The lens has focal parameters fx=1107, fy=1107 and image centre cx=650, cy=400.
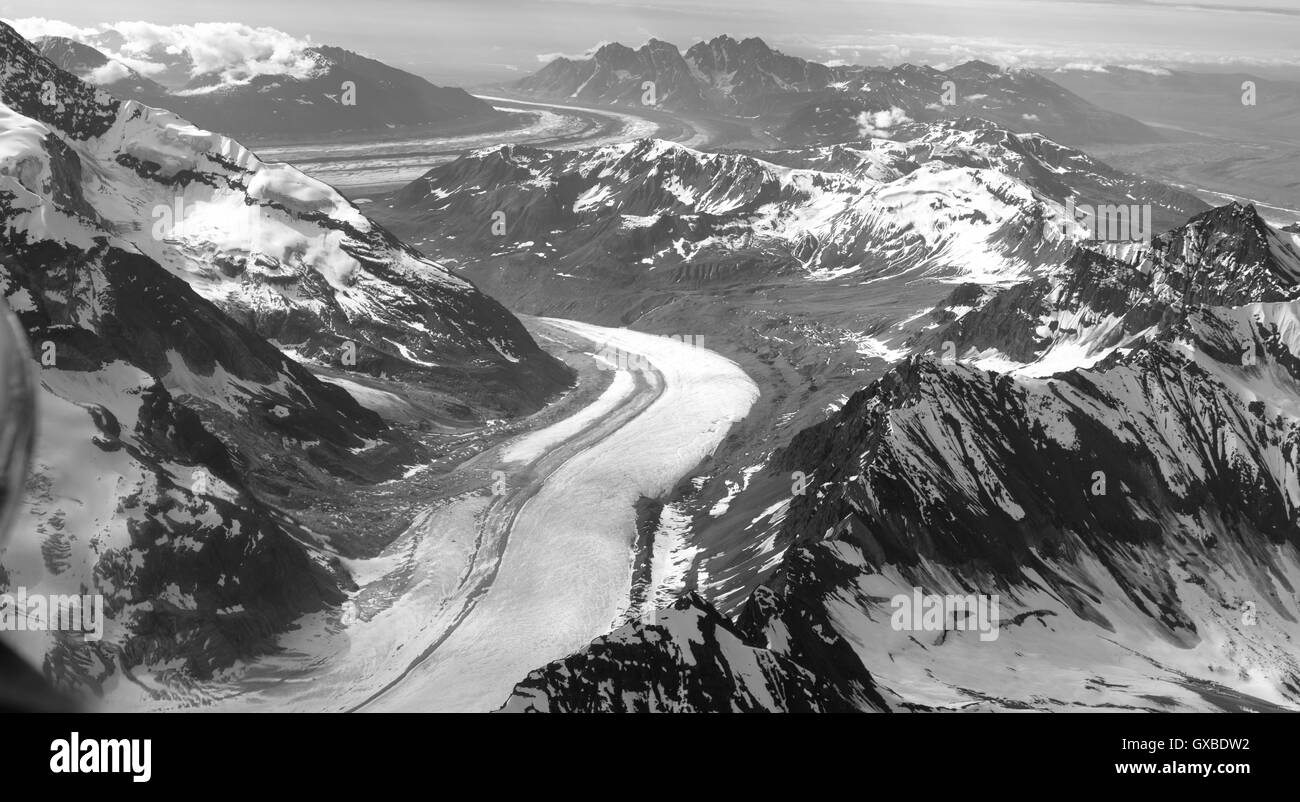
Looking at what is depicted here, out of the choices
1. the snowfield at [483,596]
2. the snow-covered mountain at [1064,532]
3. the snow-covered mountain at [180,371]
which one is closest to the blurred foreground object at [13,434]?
the snow-covered mountain at [180,371]

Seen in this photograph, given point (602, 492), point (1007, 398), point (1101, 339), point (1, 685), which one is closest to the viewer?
point (1, 685)

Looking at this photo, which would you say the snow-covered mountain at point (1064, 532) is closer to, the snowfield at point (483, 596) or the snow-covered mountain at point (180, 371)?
the snowfield at point (483, 596)

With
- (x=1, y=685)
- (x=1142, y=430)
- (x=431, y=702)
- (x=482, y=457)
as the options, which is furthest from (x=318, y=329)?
(x=1, y=685)

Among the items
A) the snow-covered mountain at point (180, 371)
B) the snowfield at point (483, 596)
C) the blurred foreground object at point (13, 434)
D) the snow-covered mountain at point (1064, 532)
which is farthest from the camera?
the snowfield at point (483, 596)

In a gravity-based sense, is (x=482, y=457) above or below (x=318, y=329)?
below

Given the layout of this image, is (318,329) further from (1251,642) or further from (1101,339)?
(1251,642)

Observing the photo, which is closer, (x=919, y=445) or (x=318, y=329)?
(x=919, y=445)

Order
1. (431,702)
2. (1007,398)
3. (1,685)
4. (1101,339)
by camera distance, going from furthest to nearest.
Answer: (1101,339) → (1007,398) → (431,702) → (1,685)

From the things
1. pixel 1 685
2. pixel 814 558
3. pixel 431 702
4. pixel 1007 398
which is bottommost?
pixel 431 702
